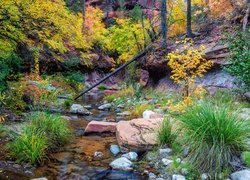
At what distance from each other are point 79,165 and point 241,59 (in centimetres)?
613

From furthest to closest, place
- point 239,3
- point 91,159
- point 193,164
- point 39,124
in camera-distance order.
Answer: point 239,3, point 39,124, point 91,159, point 193,164

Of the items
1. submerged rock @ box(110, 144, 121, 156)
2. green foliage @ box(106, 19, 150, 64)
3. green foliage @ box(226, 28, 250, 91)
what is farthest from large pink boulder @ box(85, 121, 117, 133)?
green foliage @ box(106, 19, 150, 64)

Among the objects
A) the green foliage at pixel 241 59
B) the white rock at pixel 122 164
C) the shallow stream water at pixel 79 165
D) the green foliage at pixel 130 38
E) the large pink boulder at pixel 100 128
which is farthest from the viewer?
the green foliage at pixel 130 38

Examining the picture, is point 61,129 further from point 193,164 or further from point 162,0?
point 162,0

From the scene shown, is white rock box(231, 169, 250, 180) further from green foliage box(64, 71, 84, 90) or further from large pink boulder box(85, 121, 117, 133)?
green foliage box(64, 71, 84, 90)

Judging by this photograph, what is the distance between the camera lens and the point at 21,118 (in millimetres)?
8258

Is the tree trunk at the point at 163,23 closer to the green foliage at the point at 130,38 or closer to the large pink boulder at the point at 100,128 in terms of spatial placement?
the green foliage at the point at 130,38

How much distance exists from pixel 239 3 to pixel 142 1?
1736 centimetres

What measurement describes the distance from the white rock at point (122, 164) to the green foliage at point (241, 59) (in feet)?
16.6

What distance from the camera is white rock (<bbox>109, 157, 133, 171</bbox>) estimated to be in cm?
543

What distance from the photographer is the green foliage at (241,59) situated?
336 inches

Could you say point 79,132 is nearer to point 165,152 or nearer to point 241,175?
point 165,152

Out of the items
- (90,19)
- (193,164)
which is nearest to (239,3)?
(193,164)

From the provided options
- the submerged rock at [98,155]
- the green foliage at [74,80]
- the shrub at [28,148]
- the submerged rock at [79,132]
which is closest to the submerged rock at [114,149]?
the submerged rock at [98,155]
